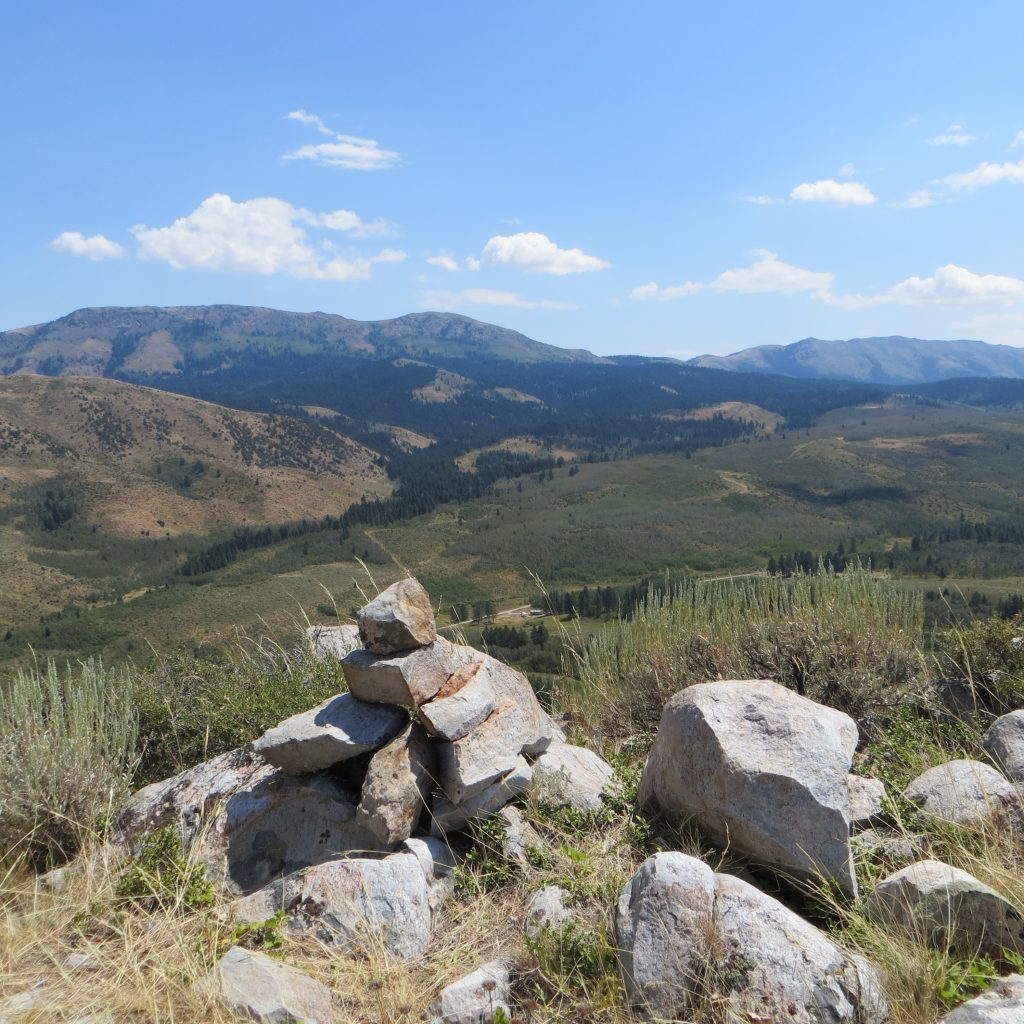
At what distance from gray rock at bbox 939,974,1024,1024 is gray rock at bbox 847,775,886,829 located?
1671mm

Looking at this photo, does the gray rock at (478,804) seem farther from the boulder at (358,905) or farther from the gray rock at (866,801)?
the gray rock at (866,801)

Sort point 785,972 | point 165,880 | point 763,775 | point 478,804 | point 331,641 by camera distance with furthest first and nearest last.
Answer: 1. point 331,641
2. point 478,804
3. point 165,880
4. point 763,775
5. point 785,972

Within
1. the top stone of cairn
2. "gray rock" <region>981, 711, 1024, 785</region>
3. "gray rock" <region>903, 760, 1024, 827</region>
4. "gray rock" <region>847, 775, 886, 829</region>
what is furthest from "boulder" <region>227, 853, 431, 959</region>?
"gray rock" <region>981, 711, 1024, 785</region>

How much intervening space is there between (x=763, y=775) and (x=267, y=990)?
319cm

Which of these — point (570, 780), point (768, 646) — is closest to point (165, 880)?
point (570, 780)

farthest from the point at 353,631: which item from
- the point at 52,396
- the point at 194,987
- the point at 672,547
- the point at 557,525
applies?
the point at 52,396

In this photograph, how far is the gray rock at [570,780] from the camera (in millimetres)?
5703

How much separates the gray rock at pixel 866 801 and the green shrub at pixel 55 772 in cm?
579

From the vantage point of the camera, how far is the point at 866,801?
17.3 ft

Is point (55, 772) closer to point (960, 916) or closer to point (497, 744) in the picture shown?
point (497, 744)

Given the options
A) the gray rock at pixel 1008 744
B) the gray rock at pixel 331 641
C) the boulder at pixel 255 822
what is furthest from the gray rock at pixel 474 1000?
the gray rock at pixel 331 641

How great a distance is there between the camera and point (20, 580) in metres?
92.8

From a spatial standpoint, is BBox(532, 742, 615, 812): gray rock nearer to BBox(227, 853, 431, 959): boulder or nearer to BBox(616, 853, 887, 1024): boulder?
BBox(227, 853, 431, 959): boulder

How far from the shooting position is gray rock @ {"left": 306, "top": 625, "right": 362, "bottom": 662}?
343 inches
